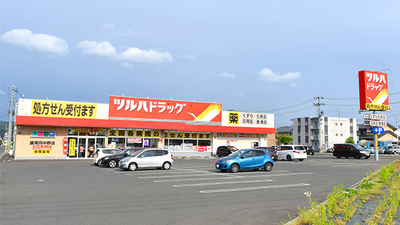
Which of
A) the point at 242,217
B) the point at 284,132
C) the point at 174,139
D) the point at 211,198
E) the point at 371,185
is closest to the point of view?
the point at 242,217

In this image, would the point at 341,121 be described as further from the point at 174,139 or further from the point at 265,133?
the point at 174,139

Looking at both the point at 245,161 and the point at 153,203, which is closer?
the point at 153,203

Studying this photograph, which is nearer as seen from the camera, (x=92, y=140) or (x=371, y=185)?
(x=371, y=185)

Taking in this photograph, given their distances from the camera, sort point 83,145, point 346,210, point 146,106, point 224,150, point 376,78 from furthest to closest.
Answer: point 224,150 < point 146,106 < point 376,78 < point 83,145 < point 346,210

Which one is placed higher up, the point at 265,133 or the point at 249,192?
the point at 265,133

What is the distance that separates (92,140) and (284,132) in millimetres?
83814

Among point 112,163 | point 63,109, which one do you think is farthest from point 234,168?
point 63,109

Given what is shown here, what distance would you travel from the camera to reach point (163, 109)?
36312 millimetres

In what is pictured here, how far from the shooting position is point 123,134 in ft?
112

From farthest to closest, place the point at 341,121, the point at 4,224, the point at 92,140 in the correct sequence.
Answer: the point at 341,121
the point at 92,140
the point at 4,224

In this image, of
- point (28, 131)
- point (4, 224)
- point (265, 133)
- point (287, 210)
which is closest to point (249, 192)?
point (287, 210)

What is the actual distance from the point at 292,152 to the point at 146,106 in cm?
1685

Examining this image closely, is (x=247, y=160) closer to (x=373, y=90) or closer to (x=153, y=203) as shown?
(x=153, y=203)

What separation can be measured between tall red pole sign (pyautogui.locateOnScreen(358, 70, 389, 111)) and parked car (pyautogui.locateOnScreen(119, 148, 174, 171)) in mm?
22400
